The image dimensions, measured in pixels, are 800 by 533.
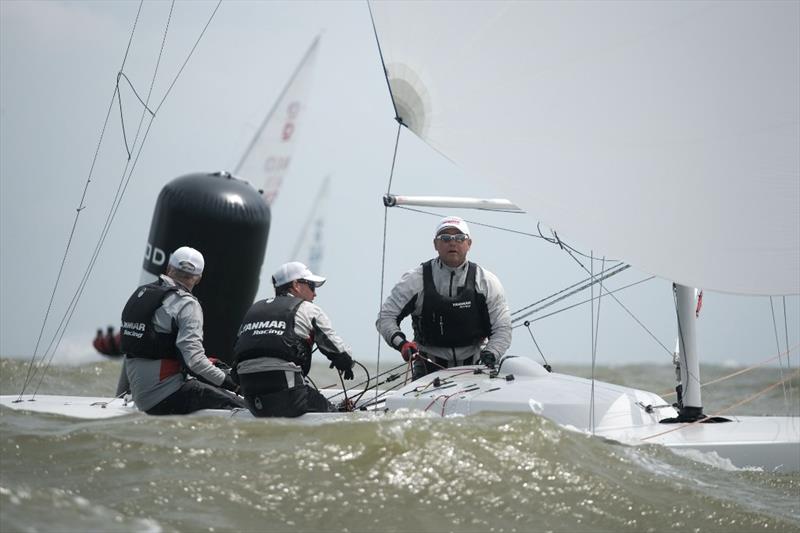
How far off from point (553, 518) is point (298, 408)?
6.21ft

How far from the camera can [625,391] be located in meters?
5.74

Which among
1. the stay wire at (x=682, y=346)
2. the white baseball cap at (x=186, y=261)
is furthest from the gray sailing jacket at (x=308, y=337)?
the stay wire at (x=682, y=346)

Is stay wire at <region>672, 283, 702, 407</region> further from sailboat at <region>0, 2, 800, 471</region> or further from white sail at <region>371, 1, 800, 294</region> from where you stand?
white sail at <region>371, 1, 800, 294</region>

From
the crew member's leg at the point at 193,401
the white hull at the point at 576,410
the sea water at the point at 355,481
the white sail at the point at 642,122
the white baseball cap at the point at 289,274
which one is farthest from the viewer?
the crew member's leg at the point at 193,401

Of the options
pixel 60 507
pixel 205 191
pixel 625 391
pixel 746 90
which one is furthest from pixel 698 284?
pixel 205 191

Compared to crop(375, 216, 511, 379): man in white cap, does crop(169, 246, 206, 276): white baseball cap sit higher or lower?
higher

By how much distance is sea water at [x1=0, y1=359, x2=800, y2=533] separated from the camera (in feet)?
10.0

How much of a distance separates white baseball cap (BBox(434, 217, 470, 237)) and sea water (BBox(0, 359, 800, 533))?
1725 millimetres

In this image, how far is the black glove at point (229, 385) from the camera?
5.27m

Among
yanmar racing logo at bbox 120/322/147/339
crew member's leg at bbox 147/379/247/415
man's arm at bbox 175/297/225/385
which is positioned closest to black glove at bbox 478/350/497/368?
crew member's leg at bbox 147/379/247/415

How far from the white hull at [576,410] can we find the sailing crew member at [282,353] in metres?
0.13

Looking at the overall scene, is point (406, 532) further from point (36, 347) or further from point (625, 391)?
point (36, 347)

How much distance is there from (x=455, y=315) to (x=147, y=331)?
167cm

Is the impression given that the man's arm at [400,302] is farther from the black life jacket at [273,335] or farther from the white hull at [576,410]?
the black life jacket at [273,335]
